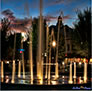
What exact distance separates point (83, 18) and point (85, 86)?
840 inches

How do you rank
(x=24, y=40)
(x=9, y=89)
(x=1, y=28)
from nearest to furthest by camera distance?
(x=9, y=89)
(x=1, y=28)
(x=24, y=40)

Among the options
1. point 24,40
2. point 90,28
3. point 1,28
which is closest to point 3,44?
point 1,28

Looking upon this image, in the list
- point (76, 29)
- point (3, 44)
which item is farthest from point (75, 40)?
point (3, 44)

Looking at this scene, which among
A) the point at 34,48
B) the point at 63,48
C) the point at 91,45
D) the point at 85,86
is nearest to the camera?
the point at 85,86

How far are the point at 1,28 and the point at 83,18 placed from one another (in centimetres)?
1227

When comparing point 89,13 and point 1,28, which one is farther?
point 1,28

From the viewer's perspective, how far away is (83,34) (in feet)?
108

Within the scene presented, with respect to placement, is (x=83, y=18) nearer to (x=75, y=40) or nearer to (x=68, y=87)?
(x=75, y=40)

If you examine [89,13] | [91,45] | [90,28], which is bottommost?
[91,45]

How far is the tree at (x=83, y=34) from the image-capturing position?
32.3 metres

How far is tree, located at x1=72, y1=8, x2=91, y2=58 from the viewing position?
32281mm

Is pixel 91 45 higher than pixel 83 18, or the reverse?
pixel 83 18

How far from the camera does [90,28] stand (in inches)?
1275

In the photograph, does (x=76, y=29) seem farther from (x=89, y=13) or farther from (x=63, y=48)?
(x=63, y=48)
